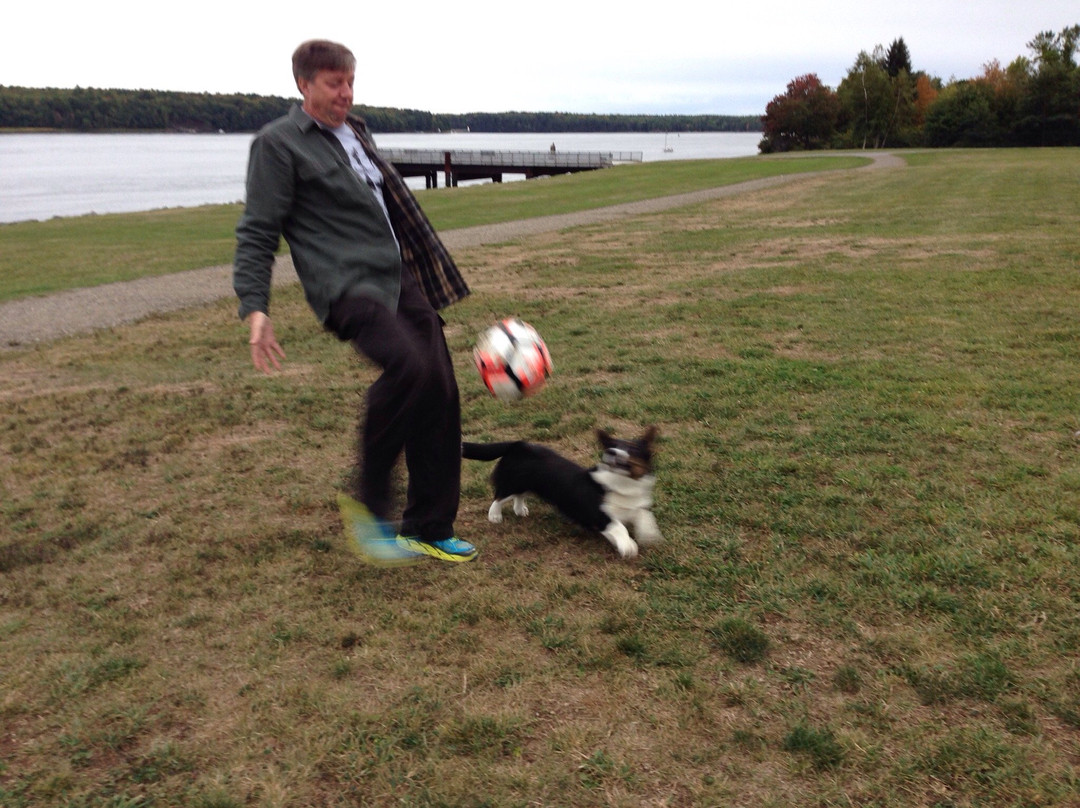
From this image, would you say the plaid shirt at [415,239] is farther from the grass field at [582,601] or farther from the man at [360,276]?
the grass field at [582,601]

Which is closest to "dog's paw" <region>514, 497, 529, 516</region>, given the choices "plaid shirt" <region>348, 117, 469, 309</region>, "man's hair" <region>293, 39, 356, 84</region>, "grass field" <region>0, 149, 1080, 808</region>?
"grass field" <region>0, 149, 1080, 808</region>

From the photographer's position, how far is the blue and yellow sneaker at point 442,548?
368cm

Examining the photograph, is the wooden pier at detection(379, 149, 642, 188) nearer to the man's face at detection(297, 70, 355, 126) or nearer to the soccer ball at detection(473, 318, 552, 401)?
the soccer ball at detection(473, 318, 552, 401)

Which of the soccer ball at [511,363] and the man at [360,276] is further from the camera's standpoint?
the soccer ball at [511,363]

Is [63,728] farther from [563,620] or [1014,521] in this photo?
[1014,521]

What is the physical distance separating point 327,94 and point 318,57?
5.2 inches

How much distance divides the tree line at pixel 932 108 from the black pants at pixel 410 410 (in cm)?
7449

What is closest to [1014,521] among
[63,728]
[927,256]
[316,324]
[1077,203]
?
[63,728]

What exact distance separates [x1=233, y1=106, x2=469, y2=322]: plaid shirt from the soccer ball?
567mm

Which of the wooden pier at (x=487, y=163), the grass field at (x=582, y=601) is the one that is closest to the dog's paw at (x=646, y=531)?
the grass field at (x=582, y=601)

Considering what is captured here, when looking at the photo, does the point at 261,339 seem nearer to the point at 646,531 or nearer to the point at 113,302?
the point at 646,531

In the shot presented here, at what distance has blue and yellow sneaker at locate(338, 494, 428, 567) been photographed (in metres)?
3.60

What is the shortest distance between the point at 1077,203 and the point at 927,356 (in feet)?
45.2

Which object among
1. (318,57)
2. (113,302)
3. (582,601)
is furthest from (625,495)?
(113,302)
